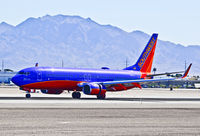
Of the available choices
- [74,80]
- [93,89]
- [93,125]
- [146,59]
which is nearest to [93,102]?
[93,89]

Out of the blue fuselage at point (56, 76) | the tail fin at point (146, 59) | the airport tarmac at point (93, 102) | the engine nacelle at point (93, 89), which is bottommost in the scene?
the airport tarmac at point (93, 102)

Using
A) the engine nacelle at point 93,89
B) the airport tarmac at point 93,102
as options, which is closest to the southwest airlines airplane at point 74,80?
the engine nacelle at point 93,89

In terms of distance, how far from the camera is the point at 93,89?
58094 millimetres

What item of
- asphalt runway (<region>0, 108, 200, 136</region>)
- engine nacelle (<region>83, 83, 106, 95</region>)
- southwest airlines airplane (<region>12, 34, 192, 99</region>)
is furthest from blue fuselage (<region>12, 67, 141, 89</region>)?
asphalt runway (<region>0, 108, 200, 136</region>)

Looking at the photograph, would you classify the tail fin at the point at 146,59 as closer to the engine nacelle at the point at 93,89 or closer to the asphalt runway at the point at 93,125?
the engine nacelle at the point at 93,89

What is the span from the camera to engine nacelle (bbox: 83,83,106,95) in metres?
58.1

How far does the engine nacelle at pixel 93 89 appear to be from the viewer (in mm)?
58078

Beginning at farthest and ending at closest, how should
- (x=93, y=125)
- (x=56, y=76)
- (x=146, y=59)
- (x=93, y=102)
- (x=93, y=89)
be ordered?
(x=146, y=59), (x=56, y=76), (x=93, y=89), (x=93, y=102), (x=93, y=125)

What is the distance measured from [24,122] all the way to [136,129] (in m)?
6.22

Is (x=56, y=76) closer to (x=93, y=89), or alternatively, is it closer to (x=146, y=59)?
(x=93, y=89)

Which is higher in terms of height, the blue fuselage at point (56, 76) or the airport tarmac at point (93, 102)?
the blue fuselage at point (56, 76)

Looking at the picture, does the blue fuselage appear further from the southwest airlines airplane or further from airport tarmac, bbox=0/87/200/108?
airport tarmac, bbox=0/87/200/108

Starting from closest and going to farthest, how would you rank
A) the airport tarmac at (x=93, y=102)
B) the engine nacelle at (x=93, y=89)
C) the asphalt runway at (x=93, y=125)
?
the asphalt runway at (x=93, y=125), the airport tarmac at (x=93, y=102), the engine nacelle at (x=93, y=89)

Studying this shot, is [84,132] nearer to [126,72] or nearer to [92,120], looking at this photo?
[92,120]
